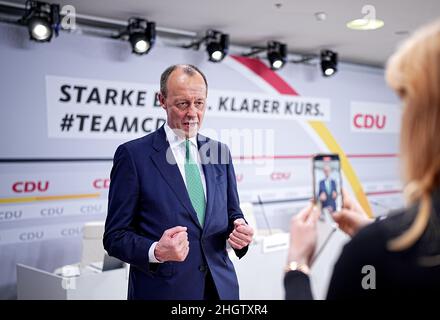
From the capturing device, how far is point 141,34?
7.23ft

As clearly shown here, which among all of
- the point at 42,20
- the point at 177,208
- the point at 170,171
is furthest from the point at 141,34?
the point at 177,208

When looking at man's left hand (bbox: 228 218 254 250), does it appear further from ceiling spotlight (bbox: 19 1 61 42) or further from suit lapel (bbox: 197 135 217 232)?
ceiling spotlight (bbox: 19 1 61 42)

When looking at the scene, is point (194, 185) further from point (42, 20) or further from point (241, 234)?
point (42, 20)

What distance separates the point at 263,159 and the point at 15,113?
128cm

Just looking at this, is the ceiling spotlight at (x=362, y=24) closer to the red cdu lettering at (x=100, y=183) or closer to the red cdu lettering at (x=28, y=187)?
the red cdu lettering at (x=100, y=183)

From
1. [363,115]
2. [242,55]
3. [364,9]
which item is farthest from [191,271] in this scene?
[242,55]

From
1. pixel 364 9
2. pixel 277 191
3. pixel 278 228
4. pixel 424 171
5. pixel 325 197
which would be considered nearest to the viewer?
pixel 424 171

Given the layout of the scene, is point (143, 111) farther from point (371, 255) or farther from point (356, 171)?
point (371, 255)

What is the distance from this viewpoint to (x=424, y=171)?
0.72m

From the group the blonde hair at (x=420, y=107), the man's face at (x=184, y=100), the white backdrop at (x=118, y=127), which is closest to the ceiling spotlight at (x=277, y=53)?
the white backdrop at (x=118, y=127)

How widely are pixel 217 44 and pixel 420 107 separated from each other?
6.16 feet

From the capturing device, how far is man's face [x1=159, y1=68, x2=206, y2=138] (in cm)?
154

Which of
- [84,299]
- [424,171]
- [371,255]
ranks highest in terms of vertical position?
[424,171]

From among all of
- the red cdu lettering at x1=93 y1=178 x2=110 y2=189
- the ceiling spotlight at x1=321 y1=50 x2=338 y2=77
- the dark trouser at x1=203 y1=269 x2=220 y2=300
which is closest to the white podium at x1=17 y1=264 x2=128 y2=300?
the red cdu lettering at x1=93 y1=178 x2=110 y2=189
